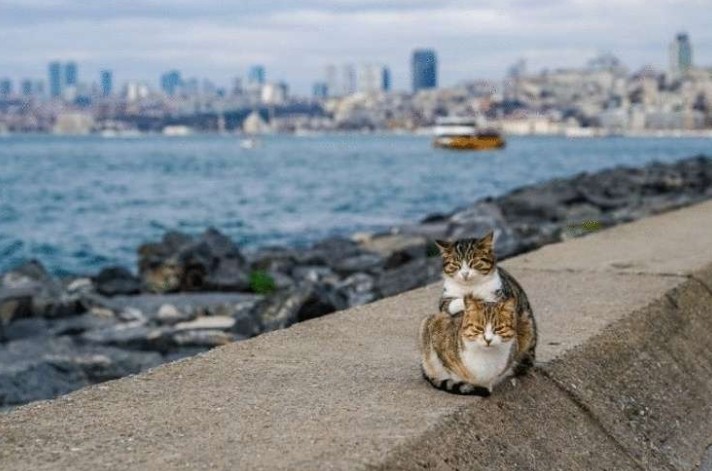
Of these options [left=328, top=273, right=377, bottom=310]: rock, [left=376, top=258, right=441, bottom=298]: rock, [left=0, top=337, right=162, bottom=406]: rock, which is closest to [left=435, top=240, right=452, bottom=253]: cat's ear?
[left=0, top=337, right=162, bottom=406]: rock

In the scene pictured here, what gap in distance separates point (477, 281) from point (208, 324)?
705cm

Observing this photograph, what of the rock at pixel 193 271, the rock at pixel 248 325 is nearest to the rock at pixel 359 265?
the rock at pixel 193 271

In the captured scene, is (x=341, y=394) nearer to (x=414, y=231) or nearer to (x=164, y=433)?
Answer: (x=164, y=433)

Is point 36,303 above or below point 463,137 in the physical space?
above

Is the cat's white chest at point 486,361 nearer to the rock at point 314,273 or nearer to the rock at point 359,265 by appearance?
the rock at point 314,273

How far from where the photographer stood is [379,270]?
15430mm

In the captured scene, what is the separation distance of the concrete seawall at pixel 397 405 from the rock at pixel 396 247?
8557 millimetres

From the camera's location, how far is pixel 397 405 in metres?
4.06

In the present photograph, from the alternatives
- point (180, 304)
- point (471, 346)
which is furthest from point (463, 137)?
point (471, 346)

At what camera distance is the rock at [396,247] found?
595 inches

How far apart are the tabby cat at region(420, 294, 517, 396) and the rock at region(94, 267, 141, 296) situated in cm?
1155

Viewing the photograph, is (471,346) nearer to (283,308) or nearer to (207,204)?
(283,308)

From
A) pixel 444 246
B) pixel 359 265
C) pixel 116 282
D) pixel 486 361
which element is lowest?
pixel 116 282

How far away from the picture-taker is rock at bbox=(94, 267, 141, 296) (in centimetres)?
1551
